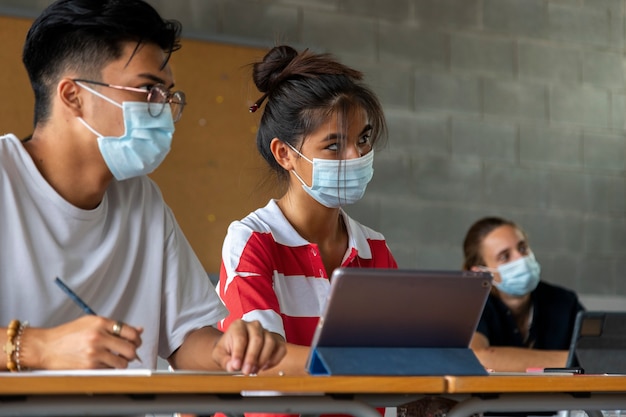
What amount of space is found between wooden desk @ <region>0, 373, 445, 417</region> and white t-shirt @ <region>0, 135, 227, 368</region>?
516 mm

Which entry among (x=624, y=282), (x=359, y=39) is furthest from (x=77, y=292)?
(x=624, y=282)

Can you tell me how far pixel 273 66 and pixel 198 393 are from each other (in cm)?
128

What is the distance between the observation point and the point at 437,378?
1.42 meters

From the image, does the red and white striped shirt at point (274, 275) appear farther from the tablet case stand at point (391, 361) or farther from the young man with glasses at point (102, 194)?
the tablet case stand at point (391, 361)

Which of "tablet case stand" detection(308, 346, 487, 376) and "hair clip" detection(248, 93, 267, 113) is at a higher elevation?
"hair clip" detection(248, 93, 267, 113)

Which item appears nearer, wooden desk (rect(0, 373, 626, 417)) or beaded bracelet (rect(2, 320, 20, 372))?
wooden desk (rect(0, 373, 626, 417))

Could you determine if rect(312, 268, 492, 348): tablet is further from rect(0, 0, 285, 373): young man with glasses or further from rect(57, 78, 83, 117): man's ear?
rect(57, 78, 83, 117): man's ear

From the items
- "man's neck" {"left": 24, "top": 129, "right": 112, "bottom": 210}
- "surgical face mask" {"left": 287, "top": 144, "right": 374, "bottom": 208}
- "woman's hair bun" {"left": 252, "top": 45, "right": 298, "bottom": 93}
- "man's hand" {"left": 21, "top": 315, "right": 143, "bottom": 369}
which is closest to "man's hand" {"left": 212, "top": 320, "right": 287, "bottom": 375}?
"man's hand" {"left": 21, "top": 315, "right": 143, "bottom": 369}

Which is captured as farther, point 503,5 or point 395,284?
point 503,5

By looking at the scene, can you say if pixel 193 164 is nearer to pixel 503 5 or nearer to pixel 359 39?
pixel 359 39

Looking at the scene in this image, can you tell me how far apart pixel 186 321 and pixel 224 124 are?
235cm

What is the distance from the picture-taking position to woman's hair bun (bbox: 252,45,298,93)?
8.01 feet

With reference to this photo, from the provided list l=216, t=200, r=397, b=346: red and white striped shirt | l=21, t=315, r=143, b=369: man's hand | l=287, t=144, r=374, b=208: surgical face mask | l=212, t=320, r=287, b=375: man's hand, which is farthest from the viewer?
l=287, t=144, r=374, b=208: surgical face mask

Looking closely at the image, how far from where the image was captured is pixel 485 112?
4918 mm
